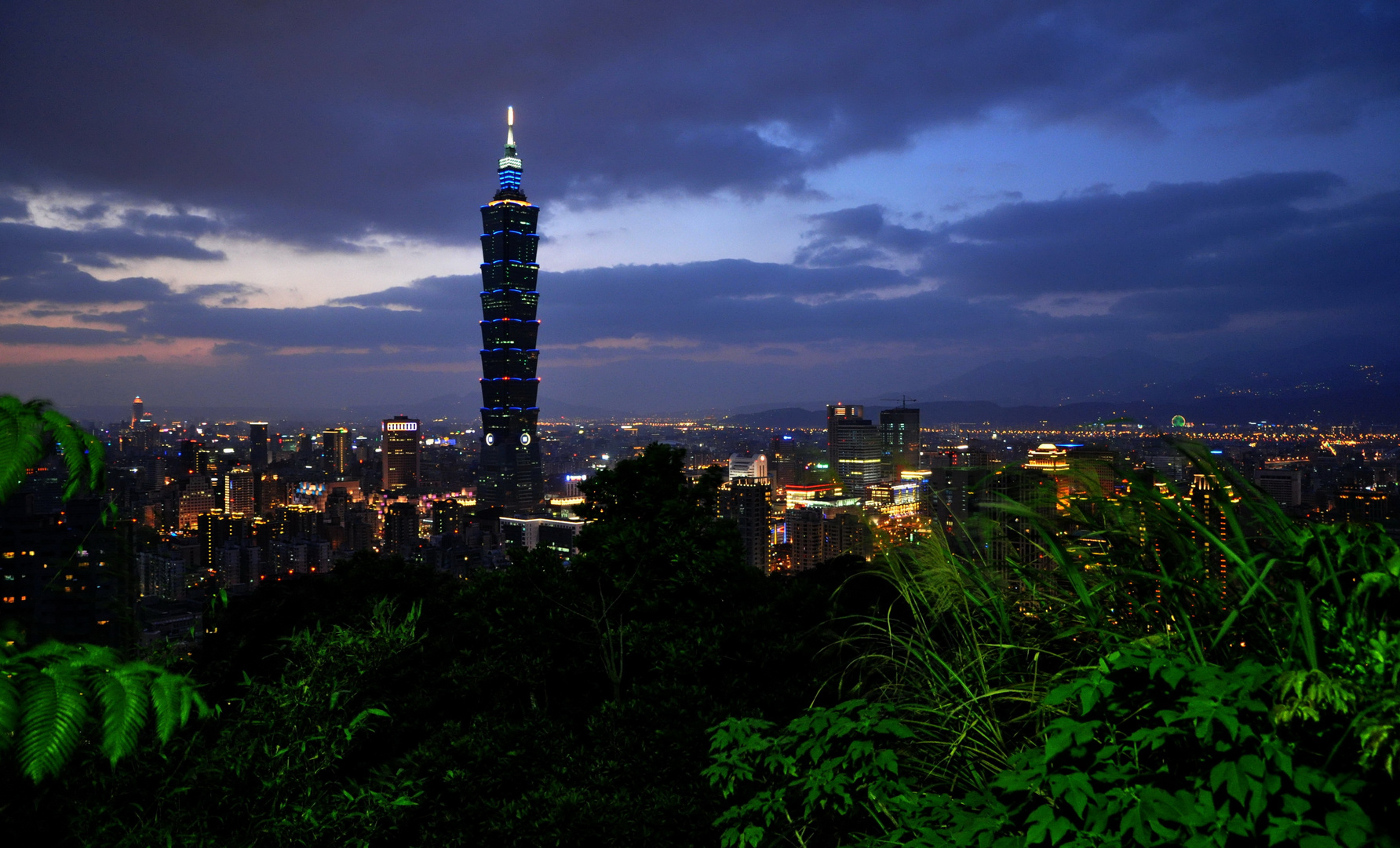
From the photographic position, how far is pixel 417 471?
76.1 meters

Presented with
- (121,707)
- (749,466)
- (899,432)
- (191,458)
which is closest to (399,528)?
(191,458)

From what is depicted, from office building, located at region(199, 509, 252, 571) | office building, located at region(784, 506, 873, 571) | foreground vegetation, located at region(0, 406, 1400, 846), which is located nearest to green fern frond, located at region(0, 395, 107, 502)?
foreground vegetation, located at region(0, 406, 1400, 846)

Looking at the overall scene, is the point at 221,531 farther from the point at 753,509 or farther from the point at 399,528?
the point at 753,509

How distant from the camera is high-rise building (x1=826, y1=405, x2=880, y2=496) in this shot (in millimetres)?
37188

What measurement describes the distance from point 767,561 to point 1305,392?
1692 cm

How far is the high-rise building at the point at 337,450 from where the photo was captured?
7088cm

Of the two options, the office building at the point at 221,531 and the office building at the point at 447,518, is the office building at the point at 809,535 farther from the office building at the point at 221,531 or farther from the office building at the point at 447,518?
the office building at the point at 447,518

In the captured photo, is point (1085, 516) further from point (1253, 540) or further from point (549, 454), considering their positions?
point (549, 454)

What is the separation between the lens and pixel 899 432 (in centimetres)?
4809

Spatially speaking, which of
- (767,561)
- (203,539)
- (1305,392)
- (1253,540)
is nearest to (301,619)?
(1253,540)

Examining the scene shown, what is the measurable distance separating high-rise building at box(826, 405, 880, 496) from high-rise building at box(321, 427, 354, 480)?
4327 centimetres

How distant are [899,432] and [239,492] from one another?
3965 centimetres

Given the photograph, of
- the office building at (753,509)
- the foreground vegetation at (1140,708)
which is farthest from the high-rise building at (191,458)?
the foreground vegetation at (1140,708)

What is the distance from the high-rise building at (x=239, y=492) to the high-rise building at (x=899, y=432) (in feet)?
119
